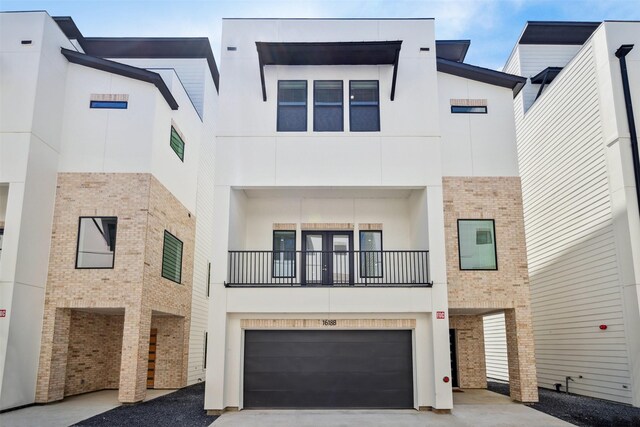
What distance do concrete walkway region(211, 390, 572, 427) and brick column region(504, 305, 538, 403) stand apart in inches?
16.8

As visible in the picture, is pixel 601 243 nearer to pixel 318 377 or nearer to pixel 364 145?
pixel 364 145

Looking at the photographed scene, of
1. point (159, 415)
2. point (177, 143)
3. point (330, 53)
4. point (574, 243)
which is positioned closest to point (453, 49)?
point (330, 53)

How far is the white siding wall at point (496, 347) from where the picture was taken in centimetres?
1733

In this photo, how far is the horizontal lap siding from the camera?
12633 millimetres

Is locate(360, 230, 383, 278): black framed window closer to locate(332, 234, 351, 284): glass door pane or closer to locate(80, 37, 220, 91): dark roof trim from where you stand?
locate(332, 234, 351, 284): glass door pane

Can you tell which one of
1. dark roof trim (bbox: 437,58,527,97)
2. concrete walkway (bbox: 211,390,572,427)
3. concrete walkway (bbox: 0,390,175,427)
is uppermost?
dark roof trim (bbox: 437,58,527,97)

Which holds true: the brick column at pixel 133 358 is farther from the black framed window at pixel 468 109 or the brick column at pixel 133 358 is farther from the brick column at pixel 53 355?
the black framed window at pixel 468 109

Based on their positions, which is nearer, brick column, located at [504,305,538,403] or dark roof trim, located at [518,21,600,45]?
brick column, located at [504,305,538,403]

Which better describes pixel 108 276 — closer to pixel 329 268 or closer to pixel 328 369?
pixel 329 268

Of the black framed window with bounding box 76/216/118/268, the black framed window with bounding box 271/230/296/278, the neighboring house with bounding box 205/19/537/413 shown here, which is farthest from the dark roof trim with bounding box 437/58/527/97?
the black framed window with bounding box 76/216/118/268

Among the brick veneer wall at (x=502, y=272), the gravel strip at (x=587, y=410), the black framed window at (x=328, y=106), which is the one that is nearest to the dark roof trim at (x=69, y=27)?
the black framed window at (x=328, y=106)

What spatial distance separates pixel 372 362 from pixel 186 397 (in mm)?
5562

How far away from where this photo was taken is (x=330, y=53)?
1282cm

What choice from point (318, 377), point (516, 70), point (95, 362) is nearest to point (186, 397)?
point (95, 362)
